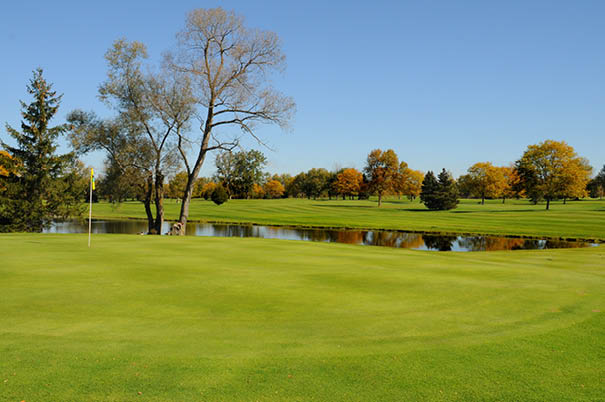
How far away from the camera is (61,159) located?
122 ft

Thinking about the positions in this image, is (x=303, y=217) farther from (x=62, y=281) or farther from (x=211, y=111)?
(x=62, y=281)

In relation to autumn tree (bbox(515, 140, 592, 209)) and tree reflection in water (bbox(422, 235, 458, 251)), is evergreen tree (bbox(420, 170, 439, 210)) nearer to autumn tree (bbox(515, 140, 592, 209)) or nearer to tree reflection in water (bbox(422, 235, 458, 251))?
autumn tree (bbox(515, 140, 592, 209))

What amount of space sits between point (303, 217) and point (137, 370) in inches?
2247

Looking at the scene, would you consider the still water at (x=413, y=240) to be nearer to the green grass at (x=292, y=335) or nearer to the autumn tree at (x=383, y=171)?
the green grass at (x=292, y=335)

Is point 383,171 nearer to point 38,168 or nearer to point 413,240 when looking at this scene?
point 413,240

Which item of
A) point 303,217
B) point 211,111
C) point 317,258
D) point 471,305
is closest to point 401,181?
point 303,217

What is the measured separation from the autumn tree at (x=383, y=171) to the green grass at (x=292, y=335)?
3131 inches

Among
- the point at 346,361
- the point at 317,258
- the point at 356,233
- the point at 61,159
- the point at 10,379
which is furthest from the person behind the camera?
the point at 356,233

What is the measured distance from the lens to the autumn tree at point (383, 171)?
90625 mm

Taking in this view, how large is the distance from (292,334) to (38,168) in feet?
124

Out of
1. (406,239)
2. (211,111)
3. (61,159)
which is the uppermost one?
(211,111)

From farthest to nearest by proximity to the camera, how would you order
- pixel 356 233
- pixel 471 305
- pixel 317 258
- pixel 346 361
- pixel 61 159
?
pixel 356 233 < pixel 61 159 < pixel 317 258 < pixel 471 305 < pixel 346 361

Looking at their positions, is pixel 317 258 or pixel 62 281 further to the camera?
pixel 317 258

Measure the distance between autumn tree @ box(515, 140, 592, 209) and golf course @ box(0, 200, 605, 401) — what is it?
6330cm
